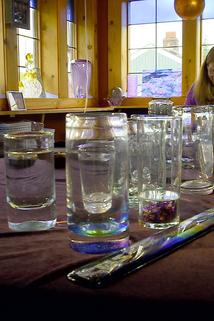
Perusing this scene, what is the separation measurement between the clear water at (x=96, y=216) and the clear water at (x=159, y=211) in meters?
0.11

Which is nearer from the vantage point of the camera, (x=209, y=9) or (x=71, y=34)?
(x=209, y=9)

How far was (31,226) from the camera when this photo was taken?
0.73 meters

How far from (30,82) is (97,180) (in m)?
4.44

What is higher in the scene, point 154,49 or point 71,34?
point 71,34

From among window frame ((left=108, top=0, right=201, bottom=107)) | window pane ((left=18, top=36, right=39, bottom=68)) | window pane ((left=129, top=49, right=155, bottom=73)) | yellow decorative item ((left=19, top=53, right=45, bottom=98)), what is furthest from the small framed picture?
window pane ((left=129, top=49, right=155, bottom=73))

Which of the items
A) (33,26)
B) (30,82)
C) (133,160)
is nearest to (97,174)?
(133,160)

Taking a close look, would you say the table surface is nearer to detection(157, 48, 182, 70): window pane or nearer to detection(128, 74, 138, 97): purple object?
detection(157, 48, 182, 70): window pane

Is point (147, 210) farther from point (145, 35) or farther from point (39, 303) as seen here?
point (145, 35)

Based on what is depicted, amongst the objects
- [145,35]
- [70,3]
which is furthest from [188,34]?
[70,3]

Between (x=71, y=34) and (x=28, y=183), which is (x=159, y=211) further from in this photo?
(x=71, y=34)

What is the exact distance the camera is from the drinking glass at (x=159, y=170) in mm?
734

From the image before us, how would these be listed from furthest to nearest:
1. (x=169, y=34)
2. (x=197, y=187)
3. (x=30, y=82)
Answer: (x=169, y=34) → (x=30, y=82) → (x=197, y=187)

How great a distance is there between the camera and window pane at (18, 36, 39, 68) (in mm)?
4855

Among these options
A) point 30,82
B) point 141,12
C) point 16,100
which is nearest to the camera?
point 16,100
